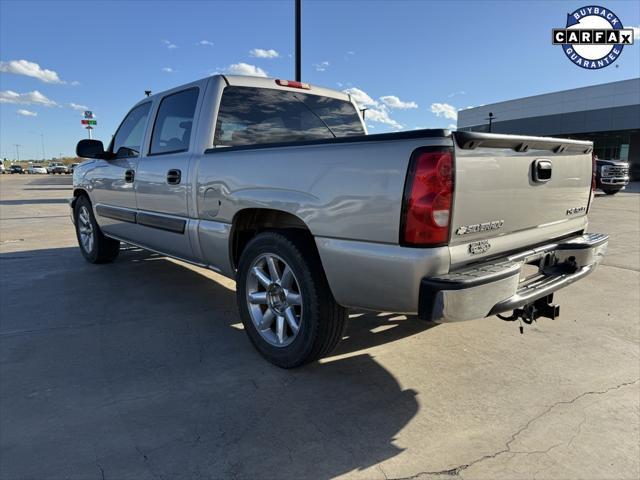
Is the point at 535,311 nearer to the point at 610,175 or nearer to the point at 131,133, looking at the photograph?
the point at 131,133

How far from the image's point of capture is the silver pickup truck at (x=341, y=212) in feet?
7.35

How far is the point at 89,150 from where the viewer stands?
5199 mm

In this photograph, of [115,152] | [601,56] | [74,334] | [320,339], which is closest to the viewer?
[320,339]

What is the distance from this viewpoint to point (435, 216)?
2.22m

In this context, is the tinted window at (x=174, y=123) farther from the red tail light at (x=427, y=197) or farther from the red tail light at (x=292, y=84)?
the red tail light at (x=427, y=197)

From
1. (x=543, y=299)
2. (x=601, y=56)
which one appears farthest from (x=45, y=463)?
(x=601, y=56)

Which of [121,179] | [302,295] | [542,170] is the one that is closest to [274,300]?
[302,295]

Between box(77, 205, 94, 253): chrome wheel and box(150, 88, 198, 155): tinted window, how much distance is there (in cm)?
231

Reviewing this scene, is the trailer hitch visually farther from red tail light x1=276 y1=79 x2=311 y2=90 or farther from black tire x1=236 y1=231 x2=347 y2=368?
red tail light x1=276 y1=79 x2=311 y2=90

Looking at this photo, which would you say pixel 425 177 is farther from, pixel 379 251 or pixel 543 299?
pixel 543 299

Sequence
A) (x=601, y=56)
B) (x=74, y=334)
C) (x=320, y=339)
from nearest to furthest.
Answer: (x=320, y=339)
(x=74, y=334)
(x=601, y=56)

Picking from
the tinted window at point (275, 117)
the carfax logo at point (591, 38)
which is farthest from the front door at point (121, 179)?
the carfax logo at point (591, 38)

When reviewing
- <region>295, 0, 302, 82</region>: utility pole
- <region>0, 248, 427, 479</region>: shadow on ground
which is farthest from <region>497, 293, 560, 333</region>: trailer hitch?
<region>295, 0, 302, 82</region>: utility pole

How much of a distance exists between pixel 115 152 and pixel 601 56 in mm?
18066
